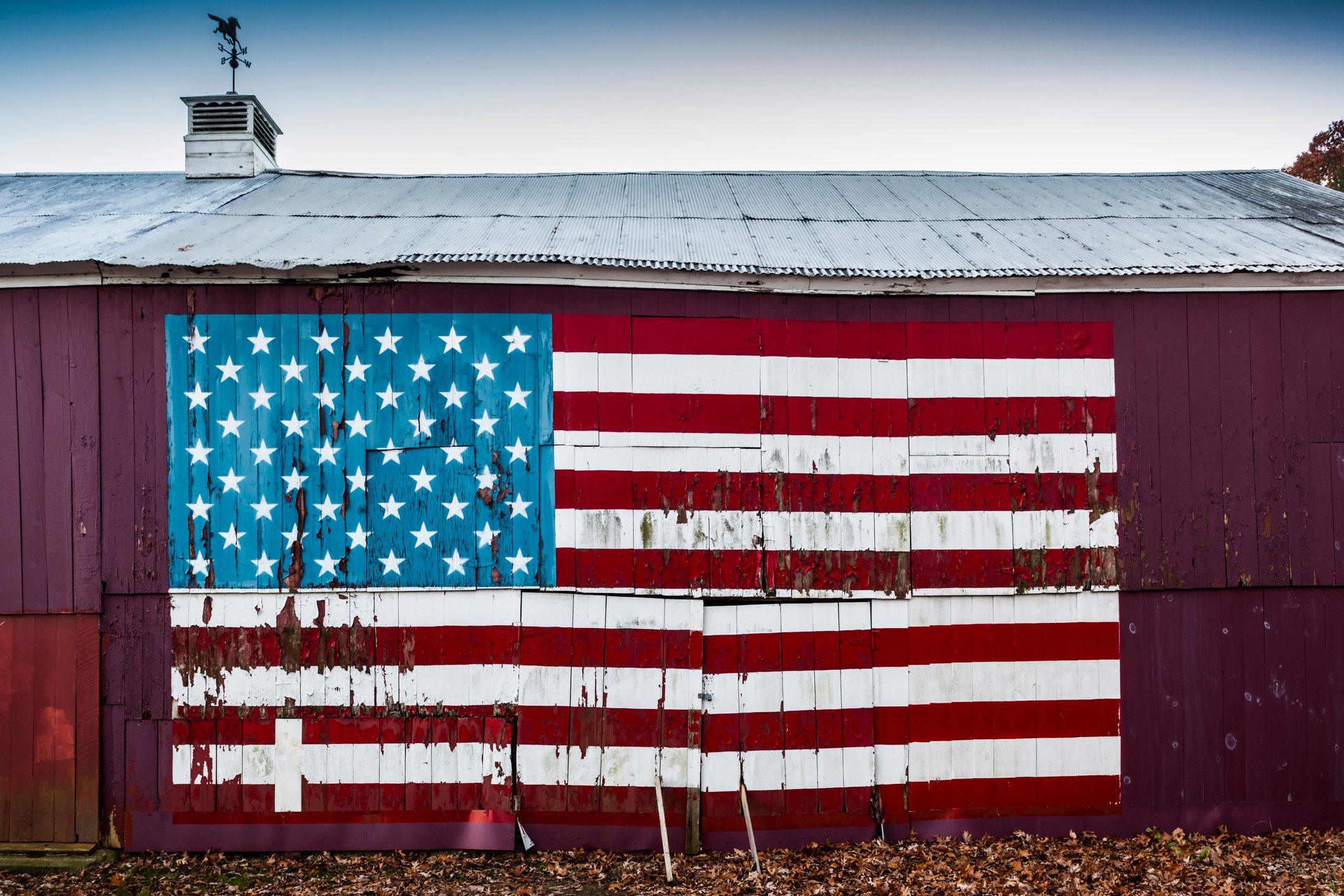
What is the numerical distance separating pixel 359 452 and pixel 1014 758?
5698 mm

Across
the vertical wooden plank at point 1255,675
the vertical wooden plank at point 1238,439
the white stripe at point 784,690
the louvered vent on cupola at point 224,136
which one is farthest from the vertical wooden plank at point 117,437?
the vertical wooden plank at point 1255,675

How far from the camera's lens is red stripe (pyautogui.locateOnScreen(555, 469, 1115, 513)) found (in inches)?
229

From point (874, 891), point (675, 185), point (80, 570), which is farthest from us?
point (675, 185)

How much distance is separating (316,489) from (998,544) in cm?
533

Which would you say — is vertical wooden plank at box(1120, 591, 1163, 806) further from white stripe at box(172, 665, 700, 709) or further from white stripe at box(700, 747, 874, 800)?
white stripe at box(172, 665, 700, 709)

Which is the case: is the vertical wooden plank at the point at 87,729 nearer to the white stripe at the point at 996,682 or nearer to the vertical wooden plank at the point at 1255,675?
the white stripe at the point at 996,682

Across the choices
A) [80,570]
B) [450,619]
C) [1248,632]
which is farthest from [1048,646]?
[80,570]

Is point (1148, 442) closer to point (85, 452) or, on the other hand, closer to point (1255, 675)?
point (1255, 675)

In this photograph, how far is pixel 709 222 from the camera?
689 cm

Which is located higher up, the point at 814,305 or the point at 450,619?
the point at 814,305

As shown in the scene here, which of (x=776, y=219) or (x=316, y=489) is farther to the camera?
(x=776, y=219)

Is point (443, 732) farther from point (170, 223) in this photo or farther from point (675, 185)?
point (675, 185)

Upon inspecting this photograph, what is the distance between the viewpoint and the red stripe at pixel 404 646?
5754 mm

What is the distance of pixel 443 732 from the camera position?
5.80m
